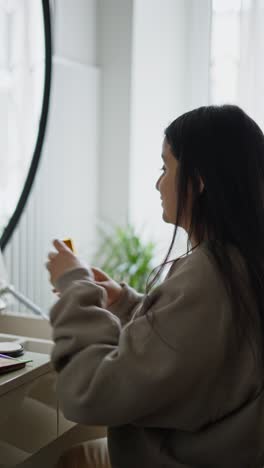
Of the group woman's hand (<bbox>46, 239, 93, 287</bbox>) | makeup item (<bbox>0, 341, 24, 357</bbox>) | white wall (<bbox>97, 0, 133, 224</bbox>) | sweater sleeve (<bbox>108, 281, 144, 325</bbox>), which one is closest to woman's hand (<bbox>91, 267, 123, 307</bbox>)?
sweater sleeve (<bbox>108, 281, 144, 325</bbox>)

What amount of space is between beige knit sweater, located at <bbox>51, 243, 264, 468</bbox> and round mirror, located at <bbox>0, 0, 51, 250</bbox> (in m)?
1.39

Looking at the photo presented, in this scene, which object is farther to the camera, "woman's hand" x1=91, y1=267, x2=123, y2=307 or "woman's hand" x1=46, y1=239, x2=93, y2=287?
"woman's hand" x1=91, y1=267, x2=123, y2=307

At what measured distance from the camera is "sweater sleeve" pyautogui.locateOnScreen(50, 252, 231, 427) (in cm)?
75

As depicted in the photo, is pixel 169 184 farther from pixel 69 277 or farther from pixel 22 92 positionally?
pixel 22 92

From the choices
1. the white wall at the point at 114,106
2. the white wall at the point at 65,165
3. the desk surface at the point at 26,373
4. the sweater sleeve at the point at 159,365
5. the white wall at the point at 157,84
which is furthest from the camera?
the white wall at the point at 114,106

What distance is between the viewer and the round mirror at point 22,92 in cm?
220

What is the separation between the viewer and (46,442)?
4.08ft

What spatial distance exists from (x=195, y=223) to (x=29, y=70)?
171cm

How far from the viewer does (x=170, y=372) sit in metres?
0.74

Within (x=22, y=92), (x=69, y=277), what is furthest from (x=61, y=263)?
(x=22, y=92)

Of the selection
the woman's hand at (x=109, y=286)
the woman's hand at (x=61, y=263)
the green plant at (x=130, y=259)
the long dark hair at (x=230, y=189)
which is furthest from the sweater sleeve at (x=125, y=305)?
the green plant at (x=130, y=259)

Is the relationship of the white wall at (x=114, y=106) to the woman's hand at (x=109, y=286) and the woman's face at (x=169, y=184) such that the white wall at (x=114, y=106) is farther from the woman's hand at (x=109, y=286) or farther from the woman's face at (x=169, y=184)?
the woman's face at (x=169, y=184)

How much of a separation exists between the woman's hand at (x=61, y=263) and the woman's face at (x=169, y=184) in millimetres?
159

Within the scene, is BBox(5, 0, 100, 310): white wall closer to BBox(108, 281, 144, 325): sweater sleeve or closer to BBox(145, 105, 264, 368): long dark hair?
BBox(108, 281, 144, 325): sweater sleeve
